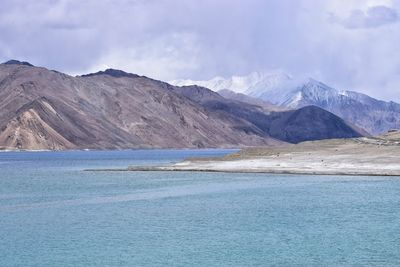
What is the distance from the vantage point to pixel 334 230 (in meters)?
43.5

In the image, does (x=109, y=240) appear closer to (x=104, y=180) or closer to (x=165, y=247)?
(x=165, y=247)

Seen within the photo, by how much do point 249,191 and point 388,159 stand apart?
107 feet

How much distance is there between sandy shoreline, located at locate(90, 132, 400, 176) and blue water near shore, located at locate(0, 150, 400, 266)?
9.75 m

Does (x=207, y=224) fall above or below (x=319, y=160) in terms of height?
below

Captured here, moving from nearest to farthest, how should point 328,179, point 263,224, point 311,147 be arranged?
point 263,224
point 328,179
point 311,147

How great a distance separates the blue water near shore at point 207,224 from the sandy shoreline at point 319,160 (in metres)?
9.75

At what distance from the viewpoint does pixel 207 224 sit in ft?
155

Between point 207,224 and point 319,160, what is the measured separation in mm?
60045

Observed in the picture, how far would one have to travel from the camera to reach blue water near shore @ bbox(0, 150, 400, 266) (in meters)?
36.0

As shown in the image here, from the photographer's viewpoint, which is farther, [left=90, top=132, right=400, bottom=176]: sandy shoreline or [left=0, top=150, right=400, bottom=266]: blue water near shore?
[left=90, top=132, right=400, bottom=176]: sandy shoreline

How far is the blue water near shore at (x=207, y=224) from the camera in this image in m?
36.0

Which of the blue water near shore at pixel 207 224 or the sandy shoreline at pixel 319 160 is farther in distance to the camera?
the sandy shoreline at pixel 319 160

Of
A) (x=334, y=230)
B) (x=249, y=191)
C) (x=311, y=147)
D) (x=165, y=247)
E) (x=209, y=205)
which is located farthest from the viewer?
(x=311, y=147)

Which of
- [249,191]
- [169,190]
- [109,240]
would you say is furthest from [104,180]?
[109,240]
